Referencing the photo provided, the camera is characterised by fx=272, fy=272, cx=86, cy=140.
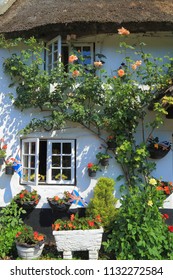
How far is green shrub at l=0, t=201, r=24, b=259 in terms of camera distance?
5.58m

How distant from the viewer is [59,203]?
601 cm

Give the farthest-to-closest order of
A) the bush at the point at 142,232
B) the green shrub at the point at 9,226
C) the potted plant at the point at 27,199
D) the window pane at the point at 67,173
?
the window pane at the point at 67,173, the potted plant at the point at 27,199, the green shrub at the point at 9,226, the bush at the point at 142,232

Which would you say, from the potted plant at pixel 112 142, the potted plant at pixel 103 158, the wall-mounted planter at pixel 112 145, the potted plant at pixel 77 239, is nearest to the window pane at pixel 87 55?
the potted plant at pixel 112 142

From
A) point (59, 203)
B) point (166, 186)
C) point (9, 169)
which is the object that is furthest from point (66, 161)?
point (166, 186)

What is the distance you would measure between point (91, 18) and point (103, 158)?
3.25 metres

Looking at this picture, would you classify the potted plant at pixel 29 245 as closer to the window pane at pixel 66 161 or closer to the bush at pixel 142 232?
the bush at pixel 142 232

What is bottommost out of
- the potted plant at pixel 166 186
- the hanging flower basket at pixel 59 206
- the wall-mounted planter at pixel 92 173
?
the hanging flower basket at pixel 59 206

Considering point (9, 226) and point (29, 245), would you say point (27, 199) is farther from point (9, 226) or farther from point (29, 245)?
point (29, 245)

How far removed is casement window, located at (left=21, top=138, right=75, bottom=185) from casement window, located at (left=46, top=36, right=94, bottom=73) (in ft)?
6.47

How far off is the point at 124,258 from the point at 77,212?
1753 millimetres

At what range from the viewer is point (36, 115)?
668cm

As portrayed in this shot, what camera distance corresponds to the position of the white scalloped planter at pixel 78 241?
5.23 metres

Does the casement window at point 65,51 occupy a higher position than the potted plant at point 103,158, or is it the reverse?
the casement window at point 65,51

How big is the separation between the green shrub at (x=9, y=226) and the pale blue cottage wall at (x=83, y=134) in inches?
17.1
